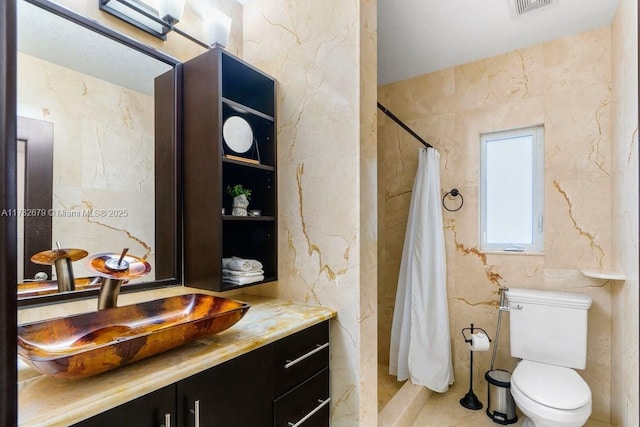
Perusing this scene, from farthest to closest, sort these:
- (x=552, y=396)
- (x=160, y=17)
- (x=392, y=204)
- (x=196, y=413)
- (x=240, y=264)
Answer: (x=392, y=204) → (x=552, y=396) → (x=240, y=264) → (x=160, y=17) → (x=196, y=413)

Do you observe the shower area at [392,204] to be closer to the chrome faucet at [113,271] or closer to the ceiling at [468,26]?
the ceiling at [468,26]

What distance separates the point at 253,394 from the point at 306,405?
37cm

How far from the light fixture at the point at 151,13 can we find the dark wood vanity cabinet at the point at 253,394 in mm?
1460

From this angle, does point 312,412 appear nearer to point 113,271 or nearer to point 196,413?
point 196,413

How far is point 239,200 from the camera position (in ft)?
5.41

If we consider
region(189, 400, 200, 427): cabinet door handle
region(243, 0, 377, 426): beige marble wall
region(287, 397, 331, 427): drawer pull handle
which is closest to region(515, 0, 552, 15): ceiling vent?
region(243, 0, 377, 426): beige marble wall

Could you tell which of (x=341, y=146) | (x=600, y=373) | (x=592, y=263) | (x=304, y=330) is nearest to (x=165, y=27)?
(x=341, y=146)

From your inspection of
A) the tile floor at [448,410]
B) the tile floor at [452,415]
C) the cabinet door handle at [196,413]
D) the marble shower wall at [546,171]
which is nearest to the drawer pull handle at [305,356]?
the cabinet door handle at [196,413]

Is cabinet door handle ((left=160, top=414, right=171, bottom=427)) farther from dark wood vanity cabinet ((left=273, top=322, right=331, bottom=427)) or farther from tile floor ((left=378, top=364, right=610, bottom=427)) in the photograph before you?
tile floor ((left=378, top=364, right=610, bottom=427))

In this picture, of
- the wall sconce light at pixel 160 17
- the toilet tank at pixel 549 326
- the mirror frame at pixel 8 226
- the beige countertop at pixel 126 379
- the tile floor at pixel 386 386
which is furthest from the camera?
the tile floor at pixel 386 386

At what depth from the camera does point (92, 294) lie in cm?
127

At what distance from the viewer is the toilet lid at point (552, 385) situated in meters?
1.67

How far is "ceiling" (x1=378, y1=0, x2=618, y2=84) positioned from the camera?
6.52 ft

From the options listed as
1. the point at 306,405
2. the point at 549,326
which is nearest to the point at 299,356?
the point at 306,405
